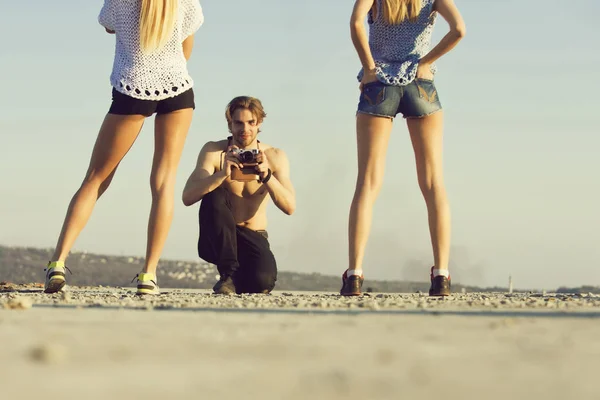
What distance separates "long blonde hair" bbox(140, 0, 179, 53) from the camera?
6.82m

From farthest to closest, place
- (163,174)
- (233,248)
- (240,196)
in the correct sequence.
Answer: (240,196) < (233,248) < (163,174)

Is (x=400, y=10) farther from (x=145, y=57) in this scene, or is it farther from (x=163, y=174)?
(x=163, y=174)

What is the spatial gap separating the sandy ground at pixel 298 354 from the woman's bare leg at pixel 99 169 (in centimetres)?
236

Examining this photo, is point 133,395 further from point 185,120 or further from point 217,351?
point 185,120

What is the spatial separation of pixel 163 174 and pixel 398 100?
70.4 inches

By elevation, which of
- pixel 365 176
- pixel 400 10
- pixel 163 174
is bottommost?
pixel 163 174

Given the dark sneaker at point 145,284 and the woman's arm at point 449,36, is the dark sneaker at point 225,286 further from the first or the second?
the woman's arm at point 449,36

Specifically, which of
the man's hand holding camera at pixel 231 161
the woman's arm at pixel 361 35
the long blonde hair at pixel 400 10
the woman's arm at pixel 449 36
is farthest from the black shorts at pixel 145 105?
the woman's arm at pixel 449 36

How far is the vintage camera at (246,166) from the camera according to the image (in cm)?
724

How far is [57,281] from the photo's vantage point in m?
6.85

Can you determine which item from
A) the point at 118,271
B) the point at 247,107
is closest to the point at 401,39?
the point at 247,107

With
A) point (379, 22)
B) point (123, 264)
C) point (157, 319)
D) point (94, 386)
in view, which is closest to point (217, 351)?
point (94, 386)

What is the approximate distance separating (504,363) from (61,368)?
1.19 m

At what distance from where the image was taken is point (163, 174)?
689 centimetres
